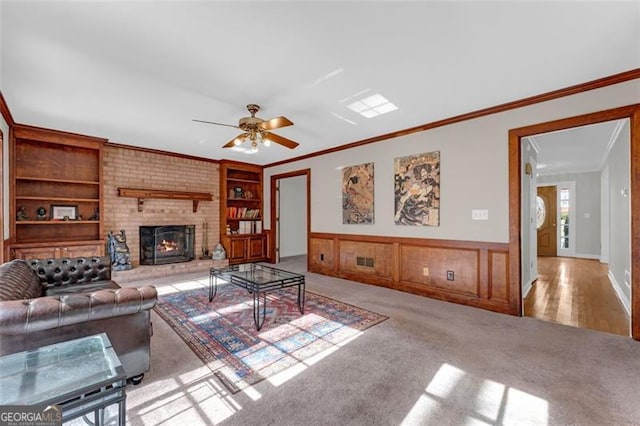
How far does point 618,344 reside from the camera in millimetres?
2676

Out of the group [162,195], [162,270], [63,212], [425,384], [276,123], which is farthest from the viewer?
[162,195]

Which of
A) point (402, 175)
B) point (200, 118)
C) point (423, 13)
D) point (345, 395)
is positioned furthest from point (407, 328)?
point (200, 118)

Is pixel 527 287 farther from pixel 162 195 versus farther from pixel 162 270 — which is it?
pixel 162 195

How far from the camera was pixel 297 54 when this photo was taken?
2.38 metres

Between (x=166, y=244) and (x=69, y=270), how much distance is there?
2.75m

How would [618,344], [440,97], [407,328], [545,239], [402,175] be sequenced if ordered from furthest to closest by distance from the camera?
[545,239], [402,175], [440,97], [407,328], [618,344]

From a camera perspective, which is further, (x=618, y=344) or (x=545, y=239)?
(x=545, y=239)

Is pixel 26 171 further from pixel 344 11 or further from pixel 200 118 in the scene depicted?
pixel 344 11

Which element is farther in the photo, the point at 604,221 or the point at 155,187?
the point at 604,221

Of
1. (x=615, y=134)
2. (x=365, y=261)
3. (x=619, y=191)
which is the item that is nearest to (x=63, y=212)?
(x=365, y=261)

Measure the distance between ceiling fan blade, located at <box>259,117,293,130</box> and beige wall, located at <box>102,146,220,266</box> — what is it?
3.81 metres

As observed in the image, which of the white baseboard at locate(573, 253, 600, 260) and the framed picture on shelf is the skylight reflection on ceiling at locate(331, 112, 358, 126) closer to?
the framed picture on shelf

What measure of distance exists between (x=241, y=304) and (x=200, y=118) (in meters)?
2.59

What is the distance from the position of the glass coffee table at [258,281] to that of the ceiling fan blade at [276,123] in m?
1.74
